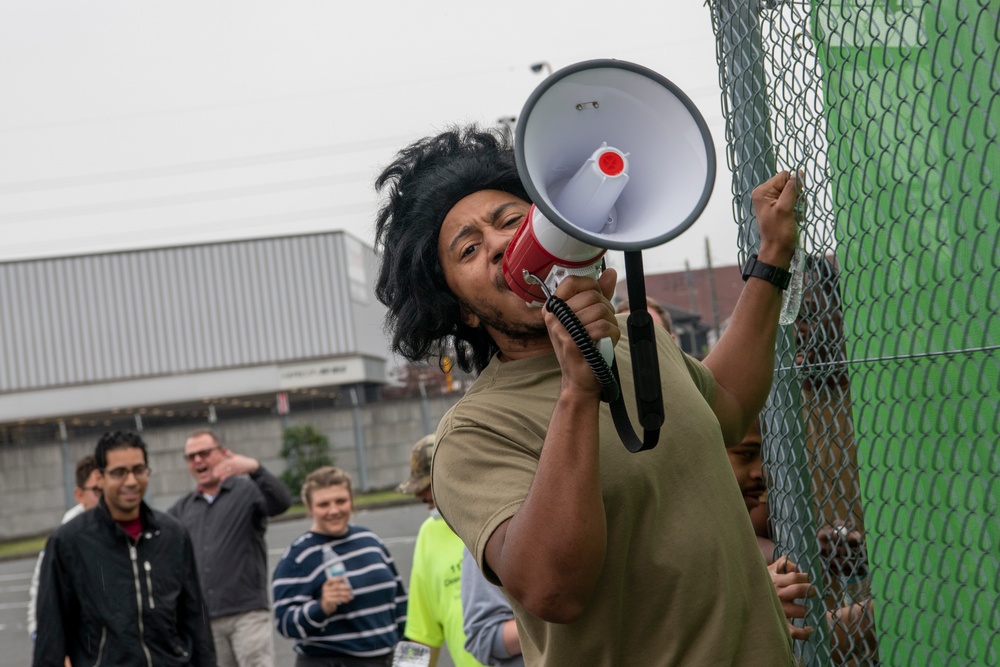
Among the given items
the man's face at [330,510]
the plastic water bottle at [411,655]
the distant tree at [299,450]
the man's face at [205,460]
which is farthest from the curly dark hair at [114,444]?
the distant tree at [299,450]

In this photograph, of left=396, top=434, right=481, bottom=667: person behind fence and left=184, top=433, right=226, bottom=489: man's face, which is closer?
left=396, top=434, right=481, bottom=667: person behind fence

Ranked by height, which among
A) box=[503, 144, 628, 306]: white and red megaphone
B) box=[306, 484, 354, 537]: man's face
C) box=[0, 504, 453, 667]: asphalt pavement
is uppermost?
box=[503, 144, 628, 306]: white and red megaphone

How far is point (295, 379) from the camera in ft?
120

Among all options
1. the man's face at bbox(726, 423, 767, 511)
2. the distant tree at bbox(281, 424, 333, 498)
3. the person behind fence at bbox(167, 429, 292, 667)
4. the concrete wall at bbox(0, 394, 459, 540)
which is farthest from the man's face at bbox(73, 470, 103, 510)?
the concrete wall at bbox(0, 394, 459, 540)

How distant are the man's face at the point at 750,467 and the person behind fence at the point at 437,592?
146cm

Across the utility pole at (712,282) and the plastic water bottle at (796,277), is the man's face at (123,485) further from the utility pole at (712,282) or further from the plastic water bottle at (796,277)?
the utility pole at (712,282)

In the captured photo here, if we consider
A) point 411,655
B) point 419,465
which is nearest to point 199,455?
point 419,465

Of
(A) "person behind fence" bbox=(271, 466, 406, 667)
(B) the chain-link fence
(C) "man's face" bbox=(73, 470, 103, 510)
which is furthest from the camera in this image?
(C) "man's face" bbox=(73, 470, 103, 510)

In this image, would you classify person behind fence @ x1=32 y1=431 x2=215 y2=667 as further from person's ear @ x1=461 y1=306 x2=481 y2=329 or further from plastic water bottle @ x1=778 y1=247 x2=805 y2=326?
plastic water bottle @ x1=778 y1=247 x2=805 y2=326

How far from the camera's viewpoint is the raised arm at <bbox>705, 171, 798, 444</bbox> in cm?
216

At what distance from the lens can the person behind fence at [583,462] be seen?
62.6 inches

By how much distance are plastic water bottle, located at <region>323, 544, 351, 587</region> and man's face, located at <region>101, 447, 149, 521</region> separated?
94 centimetres

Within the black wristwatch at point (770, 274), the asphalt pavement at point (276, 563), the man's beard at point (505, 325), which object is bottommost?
the asphalt pavement at point (276, 563)

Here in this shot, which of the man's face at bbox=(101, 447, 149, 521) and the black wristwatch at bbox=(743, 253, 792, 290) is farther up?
the black wristwatch at bbox=(743, 253, 792, 290)
